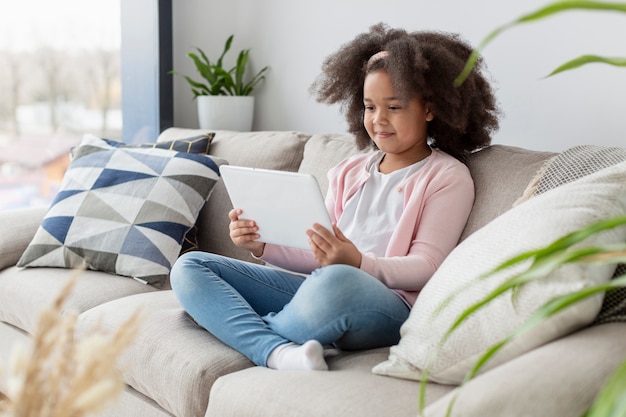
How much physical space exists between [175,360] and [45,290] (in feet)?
2.16

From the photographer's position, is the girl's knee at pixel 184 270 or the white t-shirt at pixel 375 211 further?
the white t-shirt at pixel 375 211

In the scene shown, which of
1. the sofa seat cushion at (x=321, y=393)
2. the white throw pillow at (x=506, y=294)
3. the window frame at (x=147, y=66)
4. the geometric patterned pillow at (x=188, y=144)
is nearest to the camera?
the white throw pillow at (x=506, y=294)

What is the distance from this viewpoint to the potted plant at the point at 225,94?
10.3 feet

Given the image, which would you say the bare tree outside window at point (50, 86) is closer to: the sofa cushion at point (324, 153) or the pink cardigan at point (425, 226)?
the sofa cushion at point (324, 153)

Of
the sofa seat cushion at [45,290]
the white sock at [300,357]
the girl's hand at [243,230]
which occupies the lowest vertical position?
the sofa seat cushion at [45,290]

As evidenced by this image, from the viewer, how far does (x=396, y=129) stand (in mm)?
1885

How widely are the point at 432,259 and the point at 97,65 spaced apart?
2.21m

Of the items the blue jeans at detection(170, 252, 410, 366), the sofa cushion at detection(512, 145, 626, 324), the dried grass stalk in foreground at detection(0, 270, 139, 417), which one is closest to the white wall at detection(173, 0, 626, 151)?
the sofa cushion at detection(512, 145, 626, 324)

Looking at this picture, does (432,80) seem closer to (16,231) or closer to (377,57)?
(377,57)

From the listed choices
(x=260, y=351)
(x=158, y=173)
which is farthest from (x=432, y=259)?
(x=158, y=173)

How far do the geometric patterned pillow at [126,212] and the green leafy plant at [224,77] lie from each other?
77cm

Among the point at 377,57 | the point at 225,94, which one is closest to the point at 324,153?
the point at 377,57

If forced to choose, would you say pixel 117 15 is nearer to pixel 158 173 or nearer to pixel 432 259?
pixel 158 173

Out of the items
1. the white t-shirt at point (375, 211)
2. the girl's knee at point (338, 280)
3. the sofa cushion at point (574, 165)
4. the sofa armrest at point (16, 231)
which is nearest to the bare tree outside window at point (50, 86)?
the sofa armrest at point (16, 231)
